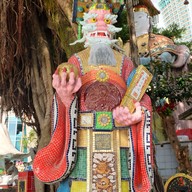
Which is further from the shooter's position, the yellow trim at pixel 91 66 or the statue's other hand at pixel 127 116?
the yellow trim at pixel 91 66

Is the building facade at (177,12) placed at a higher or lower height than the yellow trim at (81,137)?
higher

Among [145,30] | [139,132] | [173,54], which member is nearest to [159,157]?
[173,54]

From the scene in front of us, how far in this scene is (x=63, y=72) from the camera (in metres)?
1.43

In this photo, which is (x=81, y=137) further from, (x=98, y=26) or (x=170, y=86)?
(x=170, y=86)

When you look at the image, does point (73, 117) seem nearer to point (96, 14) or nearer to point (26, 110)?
point (96, 14)

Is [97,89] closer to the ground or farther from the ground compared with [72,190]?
farther from the ground

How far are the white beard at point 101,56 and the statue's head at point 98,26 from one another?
0.13 ft

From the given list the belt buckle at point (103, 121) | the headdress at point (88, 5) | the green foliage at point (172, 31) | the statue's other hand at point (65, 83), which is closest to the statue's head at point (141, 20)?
the green foliage at point (172, 31)

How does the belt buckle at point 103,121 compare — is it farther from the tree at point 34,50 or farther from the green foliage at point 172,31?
the green foliage at point 172,31

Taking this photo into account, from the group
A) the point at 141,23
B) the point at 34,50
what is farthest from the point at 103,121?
the point at 141,23

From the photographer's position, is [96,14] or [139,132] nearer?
[139,132]

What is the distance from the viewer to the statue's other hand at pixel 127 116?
1.53 m

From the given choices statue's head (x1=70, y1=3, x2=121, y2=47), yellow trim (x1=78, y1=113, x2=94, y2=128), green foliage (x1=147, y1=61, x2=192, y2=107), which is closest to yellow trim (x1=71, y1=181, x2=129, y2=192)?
yellow trim (x1=78, y1=113, x2=94, y2=128)

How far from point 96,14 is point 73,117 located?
2.28 ft
